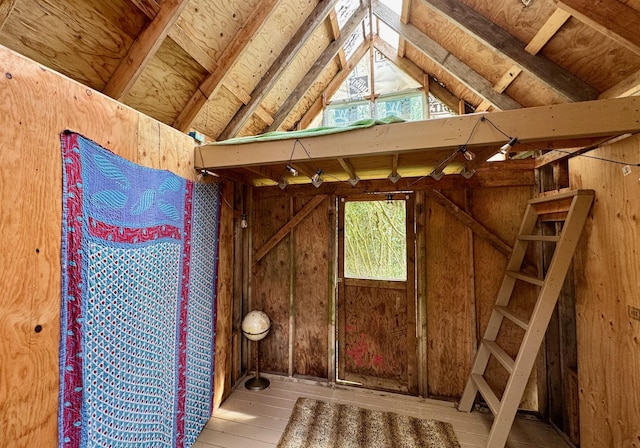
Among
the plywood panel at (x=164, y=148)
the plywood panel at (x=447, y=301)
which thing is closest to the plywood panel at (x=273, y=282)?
the plywood panel at (x=164, y=148)

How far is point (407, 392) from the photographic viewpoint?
2518 millimetres

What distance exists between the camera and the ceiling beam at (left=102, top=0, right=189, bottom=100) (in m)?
1.45

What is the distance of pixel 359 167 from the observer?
84.4 inches

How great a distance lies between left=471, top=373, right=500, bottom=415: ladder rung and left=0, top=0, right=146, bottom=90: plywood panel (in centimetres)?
321

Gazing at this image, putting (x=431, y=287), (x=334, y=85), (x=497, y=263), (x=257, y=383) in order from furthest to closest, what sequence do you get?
(x=334, y=85) < (x=257, y=383) < (x=431, y=287) < (x=497, y=263)

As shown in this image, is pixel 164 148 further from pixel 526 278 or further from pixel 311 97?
pixel 526 278

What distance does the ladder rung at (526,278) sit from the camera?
70.7 inches

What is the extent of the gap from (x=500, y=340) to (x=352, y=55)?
3.32 m

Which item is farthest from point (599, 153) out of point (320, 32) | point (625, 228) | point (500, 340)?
point (320, 32)

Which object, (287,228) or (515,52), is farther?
(287,228)

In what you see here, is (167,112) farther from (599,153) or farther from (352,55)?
(599,153)

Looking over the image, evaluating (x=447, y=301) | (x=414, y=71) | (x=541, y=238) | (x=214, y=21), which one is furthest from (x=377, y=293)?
(x=214, y=21)

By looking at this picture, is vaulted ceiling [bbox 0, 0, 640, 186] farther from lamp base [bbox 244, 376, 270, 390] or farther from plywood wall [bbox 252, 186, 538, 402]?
lamp base [bbox 244, 376, 270, 390]

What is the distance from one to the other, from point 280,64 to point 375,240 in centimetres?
179
